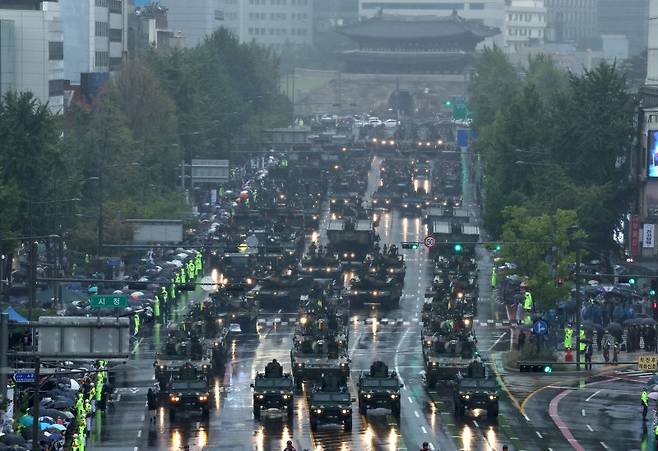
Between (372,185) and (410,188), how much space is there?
16032 millimetres

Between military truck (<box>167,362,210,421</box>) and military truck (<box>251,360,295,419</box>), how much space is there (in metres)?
1.96

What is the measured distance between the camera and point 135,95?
561 feet

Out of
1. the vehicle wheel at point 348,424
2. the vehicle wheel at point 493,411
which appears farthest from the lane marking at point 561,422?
the vehicle wheel at point 348,424

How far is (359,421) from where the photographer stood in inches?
3196

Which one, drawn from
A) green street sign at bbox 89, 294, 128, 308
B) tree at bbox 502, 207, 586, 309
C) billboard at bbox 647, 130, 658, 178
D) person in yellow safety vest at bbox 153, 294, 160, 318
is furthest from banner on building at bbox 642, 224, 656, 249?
green street sign at bbox 89, 294, 128, 308

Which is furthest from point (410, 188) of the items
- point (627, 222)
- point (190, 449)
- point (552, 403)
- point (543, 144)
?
point (190, 449)

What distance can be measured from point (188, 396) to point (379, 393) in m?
7.54

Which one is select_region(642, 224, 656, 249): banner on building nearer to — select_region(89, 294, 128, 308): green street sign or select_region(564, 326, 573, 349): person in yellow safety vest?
select_region(564, 326, 573, 349): person in yellow safety vest

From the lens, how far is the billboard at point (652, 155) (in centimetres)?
12888

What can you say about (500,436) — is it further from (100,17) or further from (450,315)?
(100,17)

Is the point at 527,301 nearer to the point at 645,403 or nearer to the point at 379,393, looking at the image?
the point at 645,403

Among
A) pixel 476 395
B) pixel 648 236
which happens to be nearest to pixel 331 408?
pixel 476 395

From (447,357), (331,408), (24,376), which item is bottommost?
(331,408)

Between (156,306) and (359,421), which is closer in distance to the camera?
(359,421)
